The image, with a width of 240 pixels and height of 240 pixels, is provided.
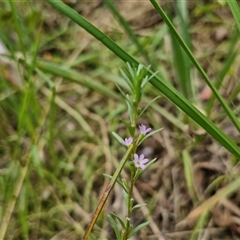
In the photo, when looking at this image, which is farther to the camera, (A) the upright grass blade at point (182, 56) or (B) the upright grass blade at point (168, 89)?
(A) the upright grass blade at point (182, 56)

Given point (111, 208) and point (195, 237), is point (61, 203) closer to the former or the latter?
point (111, 208)

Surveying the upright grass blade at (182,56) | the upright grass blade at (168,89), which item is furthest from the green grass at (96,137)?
the upright grass blade at (168,89)

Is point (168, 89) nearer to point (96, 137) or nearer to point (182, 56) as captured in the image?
point (182, 56)

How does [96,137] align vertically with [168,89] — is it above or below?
below

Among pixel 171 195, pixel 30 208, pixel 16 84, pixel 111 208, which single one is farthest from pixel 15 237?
pixel 16 84

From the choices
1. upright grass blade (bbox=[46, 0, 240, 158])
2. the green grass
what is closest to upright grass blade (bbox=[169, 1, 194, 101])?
the green grass

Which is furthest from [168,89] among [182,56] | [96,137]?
[96,137]

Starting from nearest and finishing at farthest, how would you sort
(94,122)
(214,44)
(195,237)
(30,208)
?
(195,237) < (30,208) < (94,122) < (214,44)

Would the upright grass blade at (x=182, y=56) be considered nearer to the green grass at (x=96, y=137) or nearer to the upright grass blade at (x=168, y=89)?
the green grass at (x=96, y=137)
